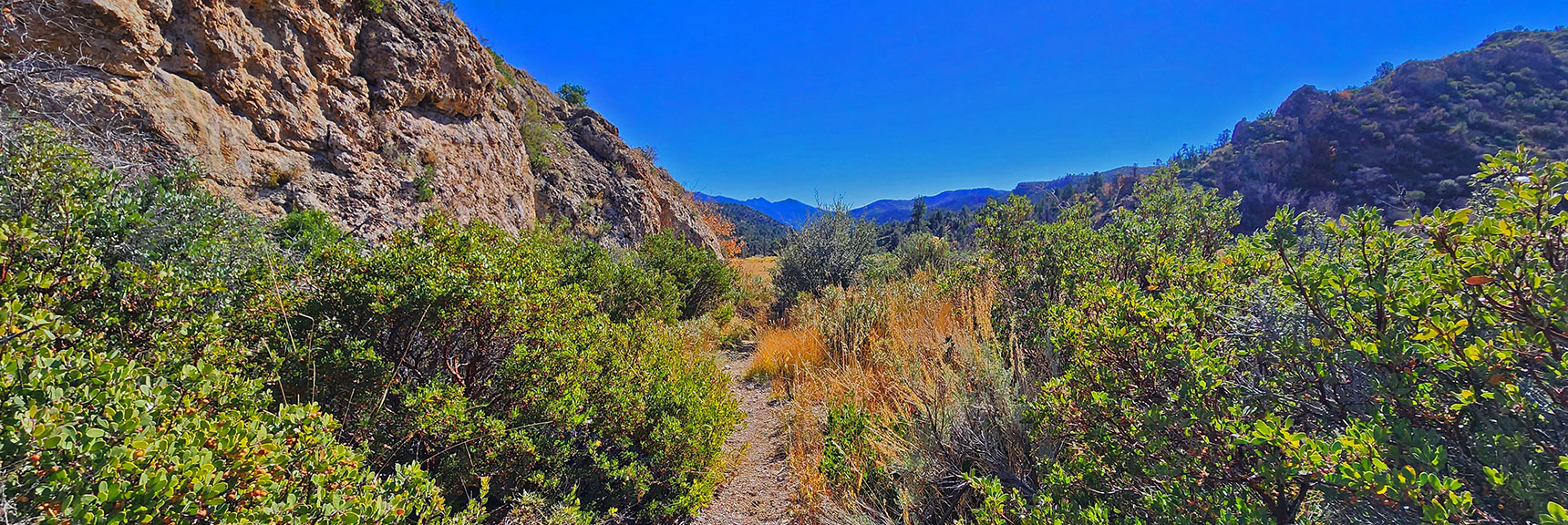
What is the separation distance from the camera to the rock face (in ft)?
16.2

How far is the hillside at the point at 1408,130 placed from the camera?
32.7 metres

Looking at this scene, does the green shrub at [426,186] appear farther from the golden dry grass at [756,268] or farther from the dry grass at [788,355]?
the dry grass at [788,355]

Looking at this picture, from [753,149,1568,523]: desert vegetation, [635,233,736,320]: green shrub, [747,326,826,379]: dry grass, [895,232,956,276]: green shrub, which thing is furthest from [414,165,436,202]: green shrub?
[753,149,1568,523]: desert vegetation

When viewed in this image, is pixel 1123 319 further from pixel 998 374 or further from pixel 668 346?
pixel 668 346

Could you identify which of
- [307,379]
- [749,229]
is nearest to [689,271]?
[307,379]

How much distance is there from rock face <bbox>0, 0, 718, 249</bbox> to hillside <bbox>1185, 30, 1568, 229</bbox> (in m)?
47.3

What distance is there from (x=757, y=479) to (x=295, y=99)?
918 cm

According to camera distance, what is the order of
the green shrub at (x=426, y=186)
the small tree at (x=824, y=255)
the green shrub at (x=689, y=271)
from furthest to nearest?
the green shrub at (x=426, y=186), the small tree at (x=824, y=255), the green shrub at (x=689, y=271)

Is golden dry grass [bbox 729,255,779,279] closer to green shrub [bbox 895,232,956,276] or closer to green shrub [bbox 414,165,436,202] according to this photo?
green shrub [bbox 895,232,956,276]

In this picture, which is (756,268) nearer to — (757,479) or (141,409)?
(757,479)

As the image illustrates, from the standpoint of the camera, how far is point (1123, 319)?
1752 mm

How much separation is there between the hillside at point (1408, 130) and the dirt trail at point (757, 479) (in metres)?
44.7

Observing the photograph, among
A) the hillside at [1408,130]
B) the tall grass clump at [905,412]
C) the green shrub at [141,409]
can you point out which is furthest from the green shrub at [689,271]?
the hillside at [1408,130]

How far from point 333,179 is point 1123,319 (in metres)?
10.1
